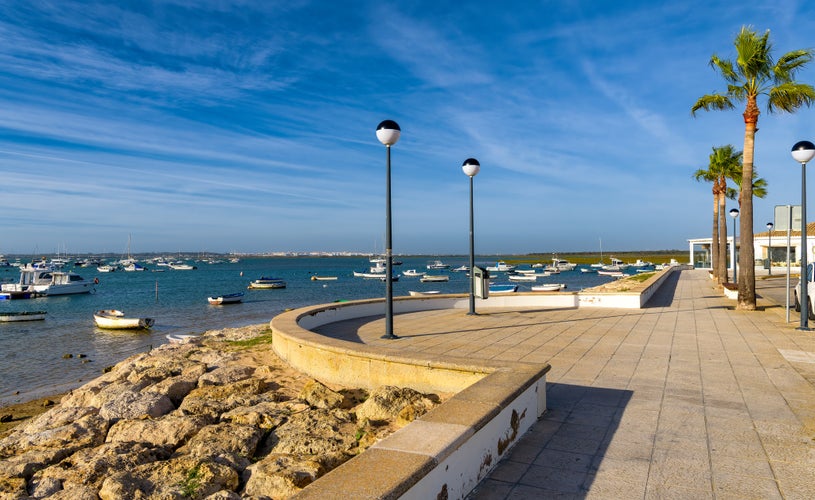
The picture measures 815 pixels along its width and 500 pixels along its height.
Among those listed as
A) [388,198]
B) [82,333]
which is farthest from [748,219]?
[82,333]

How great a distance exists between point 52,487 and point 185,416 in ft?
5.19

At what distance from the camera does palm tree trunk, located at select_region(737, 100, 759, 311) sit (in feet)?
50.7

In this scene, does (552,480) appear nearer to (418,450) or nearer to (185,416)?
(418,450)

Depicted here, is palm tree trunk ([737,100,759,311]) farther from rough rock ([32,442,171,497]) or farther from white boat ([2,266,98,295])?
white boat ([2,266,98,295])

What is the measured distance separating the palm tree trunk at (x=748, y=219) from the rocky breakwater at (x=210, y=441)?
553 inches

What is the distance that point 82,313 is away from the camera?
148 feet

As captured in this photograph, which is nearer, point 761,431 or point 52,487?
point 761,431

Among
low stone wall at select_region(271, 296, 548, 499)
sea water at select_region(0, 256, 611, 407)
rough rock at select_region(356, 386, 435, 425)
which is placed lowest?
sea water at select_region(0, 256, 611, 407)

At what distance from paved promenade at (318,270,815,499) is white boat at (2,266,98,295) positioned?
215 feet

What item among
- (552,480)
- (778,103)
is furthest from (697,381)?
(778,103)

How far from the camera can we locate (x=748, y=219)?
15.8 m

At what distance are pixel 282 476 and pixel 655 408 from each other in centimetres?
400

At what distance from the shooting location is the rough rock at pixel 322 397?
6414 mm

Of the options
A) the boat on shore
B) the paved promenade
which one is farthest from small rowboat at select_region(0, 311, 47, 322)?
the paved promenade
